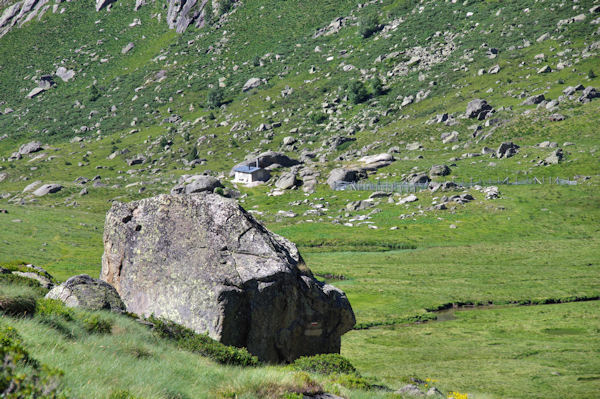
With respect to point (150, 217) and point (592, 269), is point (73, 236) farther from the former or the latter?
point (592, 269)

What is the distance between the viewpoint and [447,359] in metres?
39.8

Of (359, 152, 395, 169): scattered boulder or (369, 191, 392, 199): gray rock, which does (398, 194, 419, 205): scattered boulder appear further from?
(359, 152, 395, 169): scattered boulder

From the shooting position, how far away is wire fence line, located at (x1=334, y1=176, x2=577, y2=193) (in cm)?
11169

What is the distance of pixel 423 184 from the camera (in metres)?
118

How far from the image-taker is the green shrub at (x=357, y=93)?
193 meters

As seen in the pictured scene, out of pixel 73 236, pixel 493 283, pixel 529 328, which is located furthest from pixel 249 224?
pixel 73 236

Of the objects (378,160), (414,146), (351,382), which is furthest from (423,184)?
(351,382)

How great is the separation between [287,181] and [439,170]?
40759 mm

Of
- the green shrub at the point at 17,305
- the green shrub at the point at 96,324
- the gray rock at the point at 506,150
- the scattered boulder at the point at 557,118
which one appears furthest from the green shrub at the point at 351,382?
the scattered boulder at the point at 557,118

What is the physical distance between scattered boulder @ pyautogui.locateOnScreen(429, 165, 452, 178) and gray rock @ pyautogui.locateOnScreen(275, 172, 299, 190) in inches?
1446

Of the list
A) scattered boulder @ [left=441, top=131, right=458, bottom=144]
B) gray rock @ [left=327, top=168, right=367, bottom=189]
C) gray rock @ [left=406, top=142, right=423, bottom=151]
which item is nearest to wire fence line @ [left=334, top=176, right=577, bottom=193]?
gray rock @ [left=327, top=168, right=367, bottom=189]

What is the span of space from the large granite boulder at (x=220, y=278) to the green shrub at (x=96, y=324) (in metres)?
6.42

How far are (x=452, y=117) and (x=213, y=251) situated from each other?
149 metres

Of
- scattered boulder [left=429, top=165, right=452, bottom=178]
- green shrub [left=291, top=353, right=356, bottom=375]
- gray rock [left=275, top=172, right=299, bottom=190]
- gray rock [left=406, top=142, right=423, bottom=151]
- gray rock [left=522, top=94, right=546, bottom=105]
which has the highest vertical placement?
gray rock [left=522, top=94, right=546, bottom=105]
